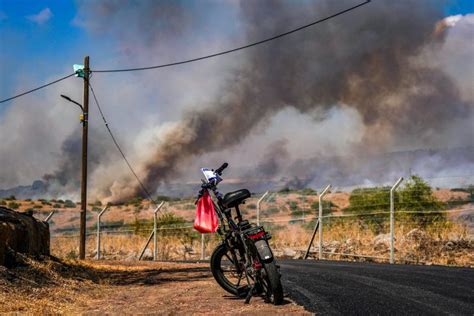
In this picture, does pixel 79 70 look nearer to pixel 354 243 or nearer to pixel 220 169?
pixel 354 243

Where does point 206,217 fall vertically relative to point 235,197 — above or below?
below

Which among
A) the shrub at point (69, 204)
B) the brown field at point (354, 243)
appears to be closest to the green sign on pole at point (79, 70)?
the brown field at point (354, 243)

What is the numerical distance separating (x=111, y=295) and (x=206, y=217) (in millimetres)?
3327

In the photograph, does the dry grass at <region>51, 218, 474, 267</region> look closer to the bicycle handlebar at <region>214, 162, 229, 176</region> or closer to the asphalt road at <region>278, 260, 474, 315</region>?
the asphalt road at <region>278, 260, 474, 315</region>

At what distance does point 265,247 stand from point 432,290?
128 inches

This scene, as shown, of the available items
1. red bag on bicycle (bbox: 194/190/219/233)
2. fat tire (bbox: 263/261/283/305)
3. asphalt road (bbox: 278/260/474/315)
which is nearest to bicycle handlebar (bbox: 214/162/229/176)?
red bag on bicycle (bbox: 194/190/219/233)

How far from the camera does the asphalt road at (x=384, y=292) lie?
24.7 ft

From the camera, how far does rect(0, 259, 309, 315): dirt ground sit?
8070 mm

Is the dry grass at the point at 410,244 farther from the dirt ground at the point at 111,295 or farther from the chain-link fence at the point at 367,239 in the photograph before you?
the dirt ground at the point at 111,295

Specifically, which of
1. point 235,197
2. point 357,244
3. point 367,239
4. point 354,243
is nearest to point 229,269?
point 235,197

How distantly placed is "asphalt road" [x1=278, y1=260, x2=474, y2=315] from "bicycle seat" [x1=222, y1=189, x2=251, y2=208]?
163cm

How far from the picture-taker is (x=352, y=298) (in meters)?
8.43

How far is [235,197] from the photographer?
327 inches

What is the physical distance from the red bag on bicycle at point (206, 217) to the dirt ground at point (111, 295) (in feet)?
3.56
